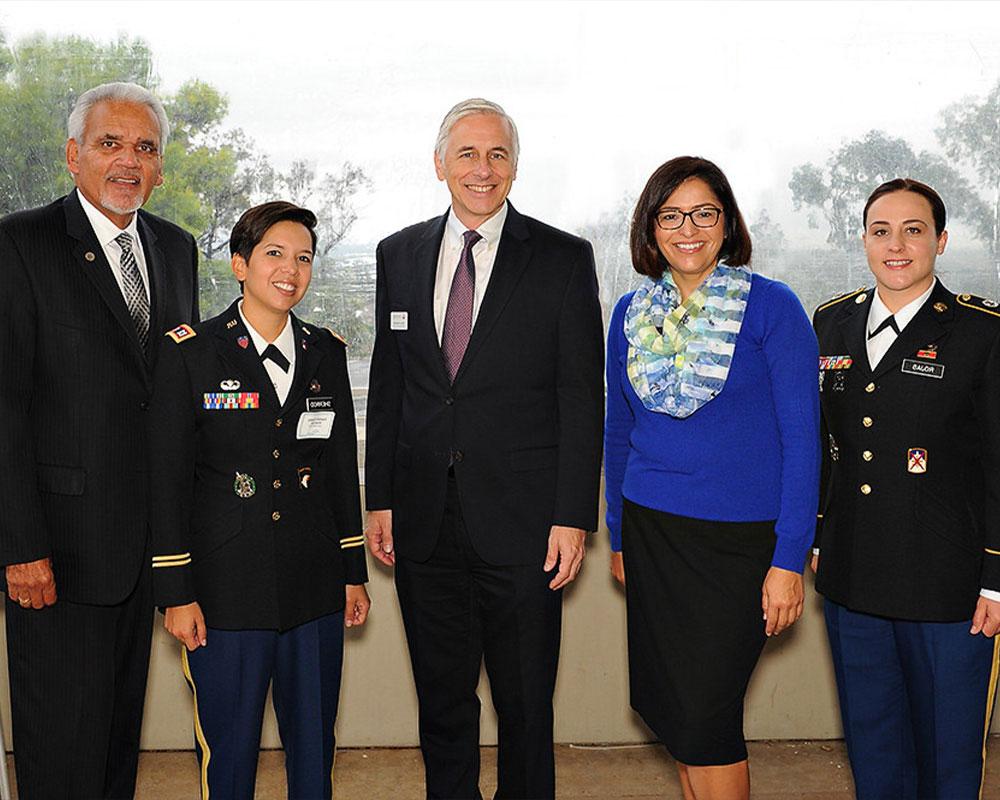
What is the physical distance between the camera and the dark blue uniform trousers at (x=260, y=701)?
2479 millimetres

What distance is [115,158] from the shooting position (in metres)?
2.70

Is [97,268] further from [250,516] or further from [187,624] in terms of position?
[187,624]

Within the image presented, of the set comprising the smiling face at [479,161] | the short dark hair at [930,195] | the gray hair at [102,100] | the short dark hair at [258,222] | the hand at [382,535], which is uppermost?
the gray hair at [102,100]

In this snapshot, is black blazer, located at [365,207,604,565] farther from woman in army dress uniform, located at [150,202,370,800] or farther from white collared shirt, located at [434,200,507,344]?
woman in army dress uniform, located at [150,202,370,800]

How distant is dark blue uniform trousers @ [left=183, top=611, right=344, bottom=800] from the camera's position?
248 centimetres

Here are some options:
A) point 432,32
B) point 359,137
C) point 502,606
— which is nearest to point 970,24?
point 432,32

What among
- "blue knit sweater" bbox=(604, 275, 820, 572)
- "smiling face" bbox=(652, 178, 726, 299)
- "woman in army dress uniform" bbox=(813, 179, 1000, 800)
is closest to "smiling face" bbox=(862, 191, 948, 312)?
"woman in army dress uniform" bbox=(813, 179, 1000, 800)

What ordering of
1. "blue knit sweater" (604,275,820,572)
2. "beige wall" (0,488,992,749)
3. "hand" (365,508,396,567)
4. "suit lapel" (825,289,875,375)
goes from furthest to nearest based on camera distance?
"beige wall" (0,488,992,749), "hand" (365,508,396,567), "suit lapel" (825,289,875,375), "blue knit sweater" (604,275,820,572)

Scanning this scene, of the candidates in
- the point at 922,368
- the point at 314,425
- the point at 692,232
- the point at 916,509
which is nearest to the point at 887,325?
the point at 922,368

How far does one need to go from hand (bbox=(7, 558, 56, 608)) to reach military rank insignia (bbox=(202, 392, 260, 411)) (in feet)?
1.76

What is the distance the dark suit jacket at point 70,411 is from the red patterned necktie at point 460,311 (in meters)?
0.70

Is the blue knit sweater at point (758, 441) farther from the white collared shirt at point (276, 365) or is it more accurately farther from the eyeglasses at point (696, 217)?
the white collared shirt at point (276, 365)

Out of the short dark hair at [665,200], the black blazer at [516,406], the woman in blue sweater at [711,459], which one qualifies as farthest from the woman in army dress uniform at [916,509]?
A: the black blazer at [516,406]

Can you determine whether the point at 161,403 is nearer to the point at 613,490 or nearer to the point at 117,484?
the point at 117,484
